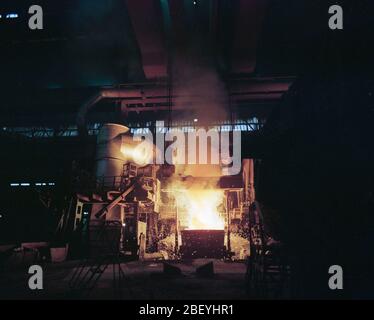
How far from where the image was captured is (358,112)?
491 cm

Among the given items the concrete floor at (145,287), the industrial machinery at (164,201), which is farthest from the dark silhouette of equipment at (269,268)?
the industrial machinery at (164,201)

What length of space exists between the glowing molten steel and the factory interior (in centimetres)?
8

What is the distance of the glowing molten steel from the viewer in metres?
17.9

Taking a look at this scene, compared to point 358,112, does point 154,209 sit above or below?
below

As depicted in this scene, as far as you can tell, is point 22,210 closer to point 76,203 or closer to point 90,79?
point 76,203

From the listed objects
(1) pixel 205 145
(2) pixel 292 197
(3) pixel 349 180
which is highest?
(1) pixel 205 145

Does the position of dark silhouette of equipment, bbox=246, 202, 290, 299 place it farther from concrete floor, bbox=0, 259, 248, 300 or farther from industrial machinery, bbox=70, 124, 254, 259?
industrial machinery, bbox=70, 124, 254, 259

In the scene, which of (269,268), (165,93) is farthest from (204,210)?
(269,268)

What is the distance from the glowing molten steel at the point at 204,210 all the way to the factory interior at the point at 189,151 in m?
0.08

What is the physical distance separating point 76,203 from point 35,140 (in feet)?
23.2

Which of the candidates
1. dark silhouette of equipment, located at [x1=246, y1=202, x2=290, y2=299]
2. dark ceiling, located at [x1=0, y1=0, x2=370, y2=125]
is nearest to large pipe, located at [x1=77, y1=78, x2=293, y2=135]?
dark ceiling, located at [x1=0, y1=0, x2=370, y2=125]

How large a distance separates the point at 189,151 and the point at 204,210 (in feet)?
13.6

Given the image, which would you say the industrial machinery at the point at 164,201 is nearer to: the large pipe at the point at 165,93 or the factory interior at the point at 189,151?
the factory interior at the point at 189,151
